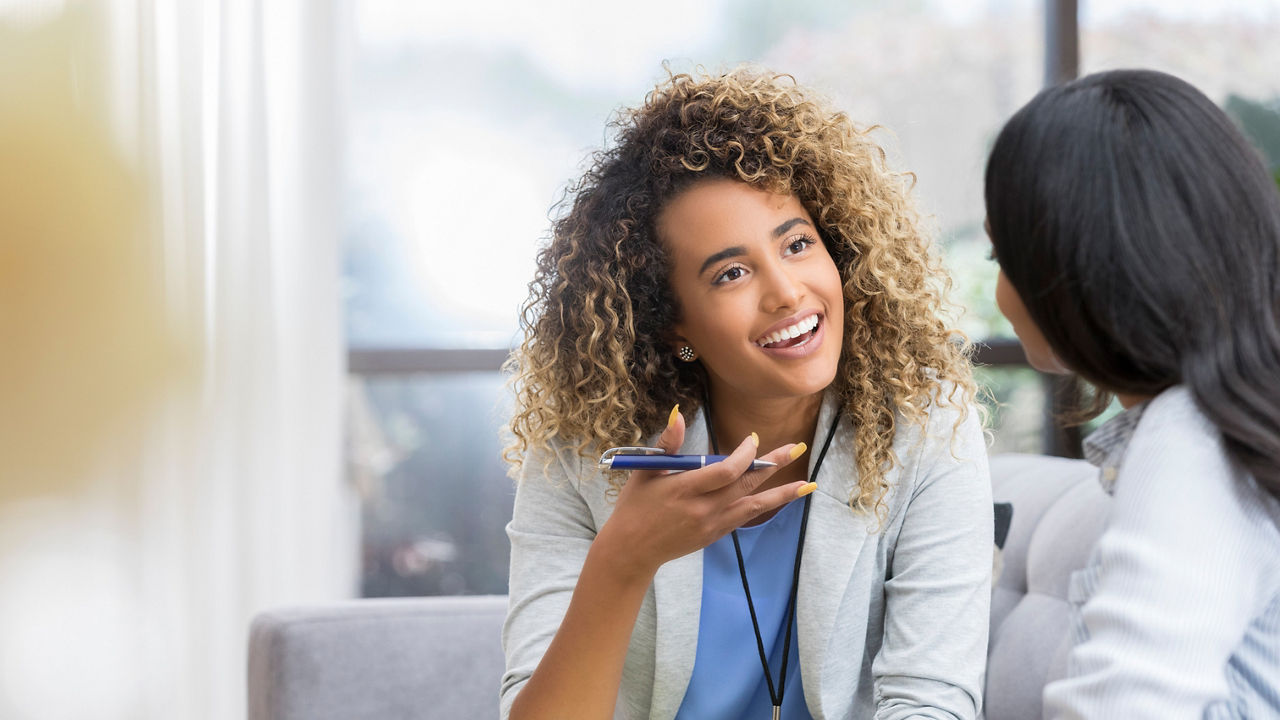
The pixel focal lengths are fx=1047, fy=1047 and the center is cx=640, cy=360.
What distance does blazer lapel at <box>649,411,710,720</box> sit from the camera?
4.36 ft

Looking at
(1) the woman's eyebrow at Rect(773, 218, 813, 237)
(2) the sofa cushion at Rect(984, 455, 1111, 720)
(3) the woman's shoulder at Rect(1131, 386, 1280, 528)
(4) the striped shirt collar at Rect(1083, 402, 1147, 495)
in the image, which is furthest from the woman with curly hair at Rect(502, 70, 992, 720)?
(3) the woman's shoulder at Rect(1131, 386, 1280, 528)

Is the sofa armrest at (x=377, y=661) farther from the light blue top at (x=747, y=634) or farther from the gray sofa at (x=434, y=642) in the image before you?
the light blue top at (x=747, y=634)

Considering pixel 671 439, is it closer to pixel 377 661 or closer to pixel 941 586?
pixel 941 586

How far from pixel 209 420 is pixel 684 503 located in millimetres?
1767

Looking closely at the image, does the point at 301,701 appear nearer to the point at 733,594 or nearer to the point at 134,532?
the point at 733,594

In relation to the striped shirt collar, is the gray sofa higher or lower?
lower

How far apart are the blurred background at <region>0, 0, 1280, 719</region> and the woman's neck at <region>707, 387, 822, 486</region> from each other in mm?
400

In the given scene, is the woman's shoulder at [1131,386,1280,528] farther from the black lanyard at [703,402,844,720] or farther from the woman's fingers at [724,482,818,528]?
the black lanyard at [703,402,844,720]

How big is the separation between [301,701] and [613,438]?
0.74 meters

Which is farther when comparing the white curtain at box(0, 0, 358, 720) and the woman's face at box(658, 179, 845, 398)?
the white curtain at box(0, 0, 358, 720)

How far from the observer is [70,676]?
92.4 inches

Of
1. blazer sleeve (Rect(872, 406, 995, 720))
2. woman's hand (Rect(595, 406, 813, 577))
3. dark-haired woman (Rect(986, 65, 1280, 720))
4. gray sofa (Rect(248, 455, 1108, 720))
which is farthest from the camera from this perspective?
gray sofa (Rect(248, 455, 1108, 720))

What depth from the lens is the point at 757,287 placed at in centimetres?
128

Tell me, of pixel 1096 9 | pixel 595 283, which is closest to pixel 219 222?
pixel 595 283
